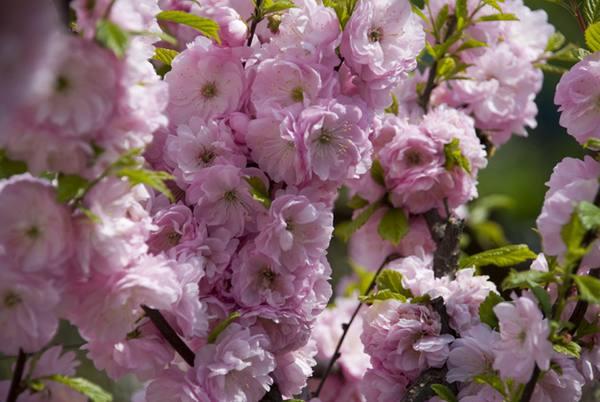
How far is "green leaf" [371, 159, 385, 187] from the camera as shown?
1019 mm

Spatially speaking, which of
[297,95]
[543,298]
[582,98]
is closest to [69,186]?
[297,95]

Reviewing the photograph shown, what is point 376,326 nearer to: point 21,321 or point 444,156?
point 444,156

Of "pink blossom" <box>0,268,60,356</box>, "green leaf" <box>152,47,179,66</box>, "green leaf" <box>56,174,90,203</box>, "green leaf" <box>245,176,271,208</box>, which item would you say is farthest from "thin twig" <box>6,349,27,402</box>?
"green leaf" <box>152,47,179,66</box>

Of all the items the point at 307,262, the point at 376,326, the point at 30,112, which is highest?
the point at 30,112

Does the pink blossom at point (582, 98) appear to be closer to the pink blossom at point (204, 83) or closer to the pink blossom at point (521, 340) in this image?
the pink blossom at point (521, 340)

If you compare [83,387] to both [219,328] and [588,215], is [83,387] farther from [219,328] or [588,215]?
[588,215]

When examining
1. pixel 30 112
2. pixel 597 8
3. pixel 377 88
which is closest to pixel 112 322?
pixel 30 112

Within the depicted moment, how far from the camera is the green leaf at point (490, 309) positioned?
2.73 feet

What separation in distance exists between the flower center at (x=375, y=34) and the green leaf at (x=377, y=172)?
209mm

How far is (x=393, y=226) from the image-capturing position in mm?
1027

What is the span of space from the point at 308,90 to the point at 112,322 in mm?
284

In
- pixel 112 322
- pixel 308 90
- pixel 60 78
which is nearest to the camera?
pixel 60 78

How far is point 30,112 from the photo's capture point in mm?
573

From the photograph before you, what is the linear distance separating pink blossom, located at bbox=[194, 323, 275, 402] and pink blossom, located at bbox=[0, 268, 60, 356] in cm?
17
